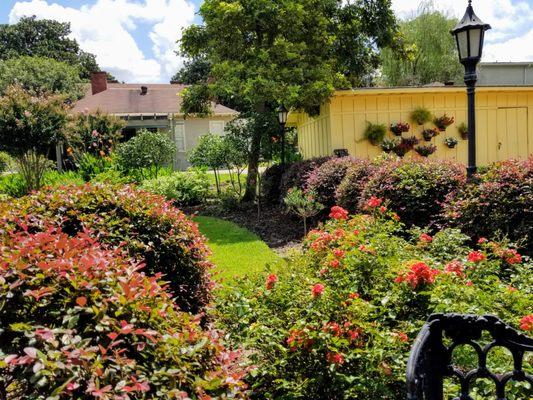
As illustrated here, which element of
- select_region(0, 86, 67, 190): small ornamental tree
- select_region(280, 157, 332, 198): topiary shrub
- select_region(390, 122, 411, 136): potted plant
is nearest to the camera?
select_region(280, 157, 332, 198): topiary shrub

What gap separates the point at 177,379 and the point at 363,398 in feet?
4.36

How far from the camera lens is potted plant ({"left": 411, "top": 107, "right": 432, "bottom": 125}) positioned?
13594mm

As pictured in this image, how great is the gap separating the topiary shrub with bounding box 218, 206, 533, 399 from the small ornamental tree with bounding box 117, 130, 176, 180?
12186 millimetres

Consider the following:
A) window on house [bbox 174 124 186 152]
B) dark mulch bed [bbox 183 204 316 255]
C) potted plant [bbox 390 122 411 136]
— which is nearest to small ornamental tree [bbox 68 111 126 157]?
dark mulch bed [bbox 183 204 316 255]

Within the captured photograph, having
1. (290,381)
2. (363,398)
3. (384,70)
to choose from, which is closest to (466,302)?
(363,398)

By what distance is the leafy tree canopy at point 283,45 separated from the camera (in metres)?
12.6

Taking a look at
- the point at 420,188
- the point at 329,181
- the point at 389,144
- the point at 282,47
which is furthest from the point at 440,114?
the point at 420,188

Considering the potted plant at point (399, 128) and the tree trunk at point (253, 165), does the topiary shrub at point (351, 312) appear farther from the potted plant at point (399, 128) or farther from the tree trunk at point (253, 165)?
the tree trunk at point (253, 165)

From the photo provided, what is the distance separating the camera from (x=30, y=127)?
1424 centimetres

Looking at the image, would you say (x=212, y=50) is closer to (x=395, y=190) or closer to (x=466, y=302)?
(x=395, y=190)

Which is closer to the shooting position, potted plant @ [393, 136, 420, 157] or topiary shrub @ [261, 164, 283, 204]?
potted plant @ [393, 136, 420, 157]

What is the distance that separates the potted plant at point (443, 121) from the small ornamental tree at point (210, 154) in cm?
611

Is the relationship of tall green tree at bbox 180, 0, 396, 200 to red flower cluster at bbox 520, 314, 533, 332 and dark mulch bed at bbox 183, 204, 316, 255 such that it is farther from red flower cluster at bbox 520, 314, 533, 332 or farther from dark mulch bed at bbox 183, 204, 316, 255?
red flower cluster at bbox 520, 314, 533, 332

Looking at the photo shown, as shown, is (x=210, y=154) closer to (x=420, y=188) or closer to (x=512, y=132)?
(x=420, y=188)
